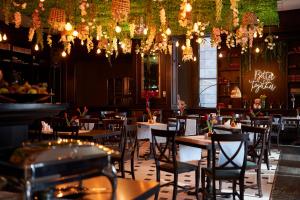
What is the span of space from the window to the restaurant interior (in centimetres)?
4

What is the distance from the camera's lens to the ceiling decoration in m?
7.86

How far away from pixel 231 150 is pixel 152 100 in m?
7.84

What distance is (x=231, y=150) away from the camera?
195 inches

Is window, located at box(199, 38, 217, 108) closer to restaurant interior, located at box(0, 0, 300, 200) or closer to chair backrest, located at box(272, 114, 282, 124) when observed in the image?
restaurant interior, located at box(0, 0, 300, 200)

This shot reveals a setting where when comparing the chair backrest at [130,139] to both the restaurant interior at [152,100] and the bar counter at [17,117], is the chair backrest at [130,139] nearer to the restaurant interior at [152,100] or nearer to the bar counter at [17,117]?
the restaurant interior at [152,100]

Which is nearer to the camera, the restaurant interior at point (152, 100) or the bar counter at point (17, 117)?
the bar counter at point (17, 117)

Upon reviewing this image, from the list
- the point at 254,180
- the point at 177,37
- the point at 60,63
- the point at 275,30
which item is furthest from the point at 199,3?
the point at 60,63

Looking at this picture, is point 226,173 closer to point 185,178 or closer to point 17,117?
point 185,178

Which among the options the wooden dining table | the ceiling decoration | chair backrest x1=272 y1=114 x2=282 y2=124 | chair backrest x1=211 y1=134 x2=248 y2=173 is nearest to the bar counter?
the wooden dining table

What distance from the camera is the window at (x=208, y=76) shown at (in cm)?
1443

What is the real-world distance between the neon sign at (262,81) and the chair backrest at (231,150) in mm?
8398

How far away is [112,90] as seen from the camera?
15867 mm

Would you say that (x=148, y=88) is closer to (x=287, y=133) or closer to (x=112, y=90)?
(x=112, y=90)

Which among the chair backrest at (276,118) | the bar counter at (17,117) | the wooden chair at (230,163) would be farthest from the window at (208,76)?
the bar counter at (17,117)
